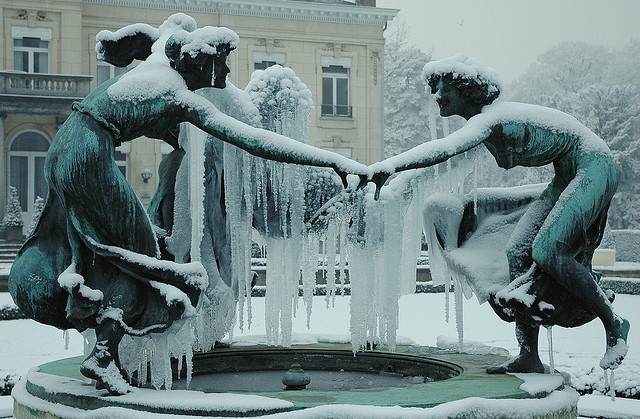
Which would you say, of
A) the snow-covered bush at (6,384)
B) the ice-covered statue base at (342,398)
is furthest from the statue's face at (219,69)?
the snow-covered bush at (6,384)

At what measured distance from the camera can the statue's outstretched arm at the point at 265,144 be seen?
4371 mm

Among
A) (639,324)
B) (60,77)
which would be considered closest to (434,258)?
(639,324)

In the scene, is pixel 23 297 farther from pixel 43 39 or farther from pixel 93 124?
pixel 43 39

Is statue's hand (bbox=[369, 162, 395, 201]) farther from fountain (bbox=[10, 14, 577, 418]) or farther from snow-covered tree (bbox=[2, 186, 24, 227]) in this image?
snow-covered tree (bbox=[2, 186, 24, 227])

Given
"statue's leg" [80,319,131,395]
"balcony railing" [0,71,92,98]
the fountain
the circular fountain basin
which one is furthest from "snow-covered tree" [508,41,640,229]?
"statue's leg" [80,319,131,395]

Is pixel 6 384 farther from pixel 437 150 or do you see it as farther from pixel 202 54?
pixel 437 150

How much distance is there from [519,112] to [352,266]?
136 centimetres

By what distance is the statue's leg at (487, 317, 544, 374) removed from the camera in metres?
4.98

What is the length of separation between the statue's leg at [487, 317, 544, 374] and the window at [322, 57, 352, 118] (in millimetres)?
28651

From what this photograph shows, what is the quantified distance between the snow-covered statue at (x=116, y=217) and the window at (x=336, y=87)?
29.1 meters

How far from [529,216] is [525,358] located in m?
0.73

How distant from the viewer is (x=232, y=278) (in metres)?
5.94

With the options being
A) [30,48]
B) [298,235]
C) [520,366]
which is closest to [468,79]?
[520,366]

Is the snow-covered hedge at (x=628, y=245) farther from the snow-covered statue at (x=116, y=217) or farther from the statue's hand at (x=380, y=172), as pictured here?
the snow-covered statue at (x=116, y=217)
